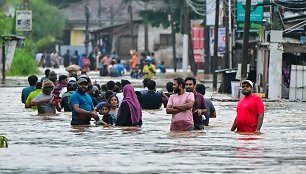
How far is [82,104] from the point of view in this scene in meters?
25.3

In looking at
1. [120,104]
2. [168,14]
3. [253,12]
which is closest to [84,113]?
[120,104]

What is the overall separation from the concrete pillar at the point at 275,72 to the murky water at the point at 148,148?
427 inches

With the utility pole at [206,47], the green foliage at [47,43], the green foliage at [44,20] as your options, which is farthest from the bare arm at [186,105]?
the green foliage at [44,20]

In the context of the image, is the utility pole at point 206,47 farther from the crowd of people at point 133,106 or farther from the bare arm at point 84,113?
the bare arm at point 84,113

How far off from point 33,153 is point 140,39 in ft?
281

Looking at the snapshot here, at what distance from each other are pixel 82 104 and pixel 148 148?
205 inches

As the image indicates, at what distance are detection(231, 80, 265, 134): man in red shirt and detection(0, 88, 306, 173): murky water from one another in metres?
0.28

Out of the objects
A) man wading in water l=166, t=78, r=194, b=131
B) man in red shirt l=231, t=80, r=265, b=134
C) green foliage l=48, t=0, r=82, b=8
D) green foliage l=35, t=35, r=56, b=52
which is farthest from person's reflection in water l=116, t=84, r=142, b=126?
green foliage l=48, t=0, r=82, b=8

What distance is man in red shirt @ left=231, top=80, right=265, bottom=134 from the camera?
22938 millimetres

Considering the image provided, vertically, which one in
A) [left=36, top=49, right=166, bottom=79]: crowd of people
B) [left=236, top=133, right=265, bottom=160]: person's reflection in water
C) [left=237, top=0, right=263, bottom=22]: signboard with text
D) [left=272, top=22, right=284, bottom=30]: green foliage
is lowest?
[left=36, top=49, right=166, bottom=79]: crowd of people

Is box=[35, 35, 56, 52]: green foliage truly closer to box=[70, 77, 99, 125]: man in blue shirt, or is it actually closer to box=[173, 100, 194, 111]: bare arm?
box=[70, 77, 99, 125]: man in blue shirt

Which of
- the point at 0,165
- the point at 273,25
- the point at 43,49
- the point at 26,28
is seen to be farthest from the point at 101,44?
the point at 0,165

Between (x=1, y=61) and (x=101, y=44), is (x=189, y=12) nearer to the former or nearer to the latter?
(x=1, y=61)

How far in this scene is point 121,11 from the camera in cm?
12294
